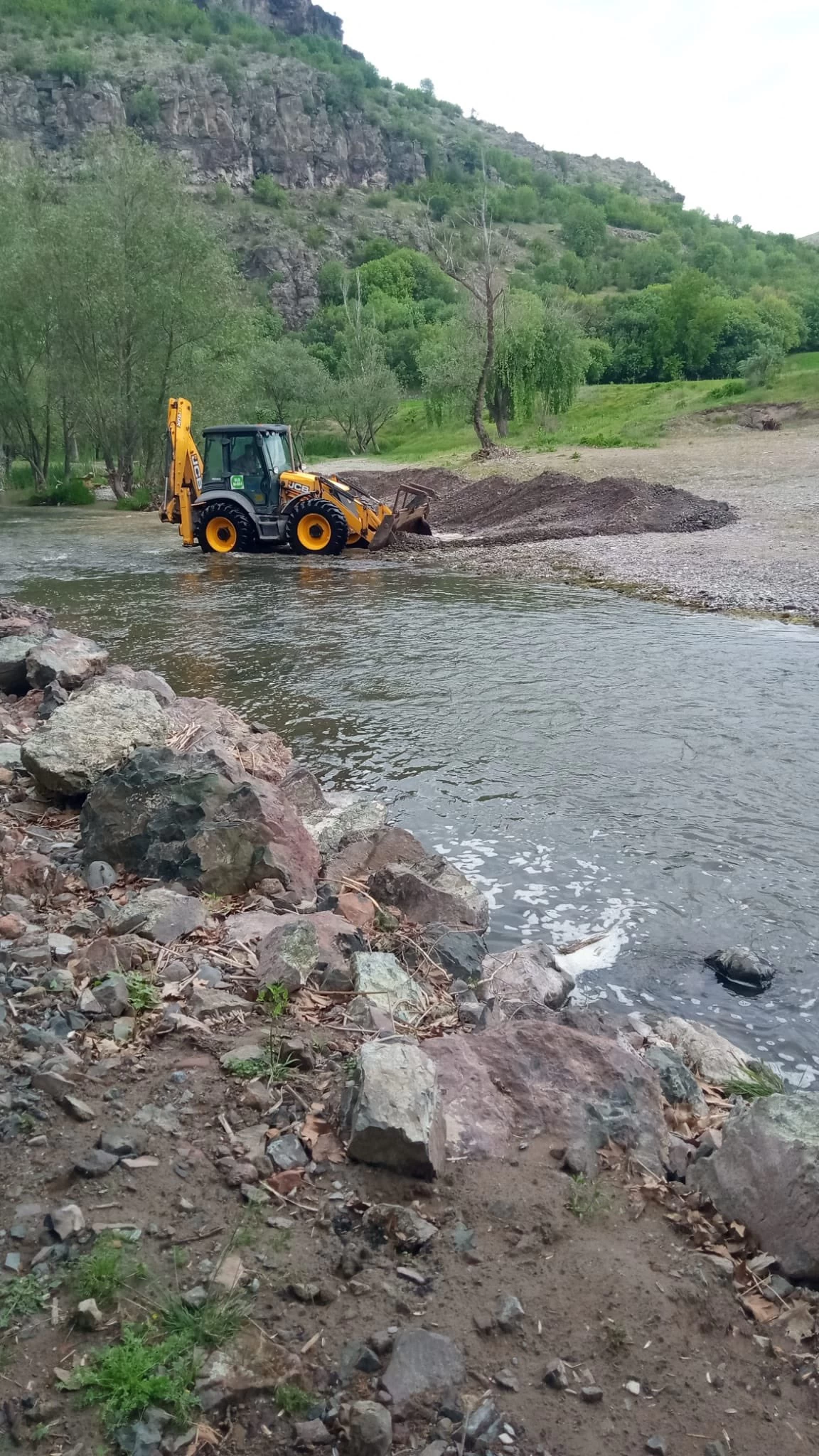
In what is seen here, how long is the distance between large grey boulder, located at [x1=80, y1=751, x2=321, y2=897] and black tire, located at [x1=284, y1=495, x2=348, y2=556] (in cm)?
1755

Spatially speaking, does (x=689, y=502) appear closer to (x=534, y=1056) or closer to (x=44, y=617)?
(x=44, y=617)

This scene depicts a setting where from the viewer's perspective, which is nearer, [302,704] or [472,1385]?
[472,1385]

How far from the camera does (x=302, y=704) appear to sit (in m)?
10.8

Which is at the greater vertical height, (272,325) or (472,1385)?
(272,325)

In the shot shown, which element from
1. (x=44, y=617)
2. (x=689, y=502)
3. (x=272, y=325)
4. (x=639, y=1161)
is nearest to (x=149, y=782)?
(x=639, y=1161)

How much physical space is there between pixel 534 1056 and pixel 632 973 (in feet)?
5.81

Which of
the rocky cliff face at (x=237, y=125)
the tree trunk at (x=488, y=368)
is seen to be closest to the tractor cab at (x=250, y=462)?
the tree trunk at (x=488, y=368)

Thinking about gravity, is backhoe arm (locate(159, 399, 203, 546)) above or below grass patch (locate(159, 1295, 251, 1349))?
above

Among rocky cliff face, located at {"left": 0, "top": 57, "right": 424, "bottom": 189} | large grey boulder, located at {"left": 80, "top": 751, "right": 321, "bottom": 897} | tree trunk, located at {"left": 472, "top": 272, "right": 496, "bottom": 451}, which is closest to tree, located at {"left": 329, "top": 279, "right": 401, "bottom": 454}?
tree trunk, located at {"left": 472, "top": 272, "right": 496, "bottom": 451}

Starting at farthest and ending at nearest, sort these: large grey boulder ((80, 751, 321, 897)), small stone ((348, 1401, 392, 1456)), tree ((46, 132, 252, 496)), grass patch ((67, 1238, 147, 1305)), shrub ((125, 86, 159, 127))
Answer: shrub ((125, 86, 159, 127)) → tree ((46, 132, 252, 496)) → large grey boulder ((80, 751, 321, 897)) → grass patch ((67, 1238, 147, 1305)) → small stone ((348, 1401, 392, 1456))

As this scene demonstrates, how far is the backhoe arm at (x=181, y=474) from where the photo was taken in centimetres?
2373

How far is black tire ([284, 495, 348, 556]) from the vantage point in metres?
22.9

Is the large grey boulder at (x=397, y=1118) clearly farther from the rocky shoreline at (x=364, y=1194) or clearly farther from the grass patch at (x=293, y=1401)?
the grass patch at (x=293, y=1401)

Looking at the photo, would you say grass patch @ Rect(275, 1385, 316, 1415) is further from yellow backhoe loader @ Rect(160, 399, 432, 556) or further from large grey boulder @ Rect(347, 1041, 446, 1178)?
yellow backhoe loader @ Rect(160, 399, 432, 556)
